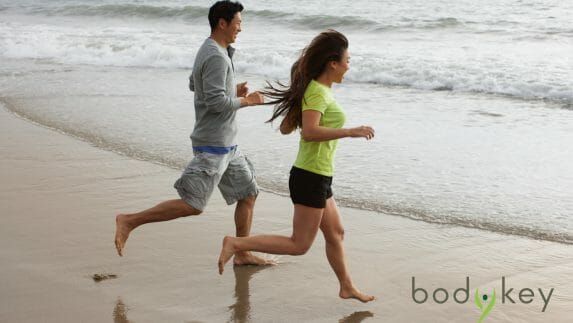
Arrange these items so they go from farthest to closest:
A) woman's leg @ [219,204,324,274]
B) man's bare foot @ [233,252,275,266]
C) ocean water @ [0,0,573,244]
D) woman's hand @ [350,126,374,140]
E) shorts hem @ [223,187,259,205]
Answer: ocean water @ [0,0,573,244] < man's bare foot @ [233,252,275,266] < shorts hem @ [223,187,259,205] < woman's leg @ [219,204,324,274] < woman's hand @ [350,126,374,140]

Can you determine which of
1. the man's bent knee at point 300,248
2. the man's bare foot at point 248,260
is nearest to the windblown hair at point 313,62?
the man's bent knee at point 300,248

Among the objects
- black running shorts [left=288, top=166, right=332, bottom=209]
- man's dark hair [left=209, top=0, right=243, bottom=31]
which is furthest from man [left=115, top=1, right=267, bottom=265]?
black running shorts [left=288, top=166, right=332, bottom=209]

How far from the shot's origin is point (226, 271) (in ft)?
16.2

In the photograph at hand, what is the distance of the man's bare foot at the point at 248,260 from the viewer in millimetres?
4996

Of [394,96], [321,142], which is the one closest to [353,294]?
[321,142]

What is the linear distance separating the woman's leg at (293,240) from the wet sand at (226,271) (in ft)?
1.12

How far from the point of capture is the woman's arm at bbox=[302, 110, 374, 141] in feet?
12.5

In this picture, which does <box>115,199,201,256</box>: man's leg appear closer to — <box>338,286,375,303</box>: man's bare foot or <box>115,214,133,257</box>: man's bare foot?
<box>115,214,133,257</box>: man's bare foot

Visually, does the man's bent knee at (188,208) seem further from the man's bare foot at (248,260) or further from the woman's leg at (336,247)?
the woman's leg at (336,247)

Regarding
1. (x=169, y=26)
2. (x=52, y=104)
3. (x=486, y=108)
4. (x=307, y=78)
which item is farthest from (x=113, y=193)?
(x=169, y=26)

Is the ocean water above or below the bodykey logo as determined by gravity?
above

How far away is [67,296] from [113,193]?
228 centimetres

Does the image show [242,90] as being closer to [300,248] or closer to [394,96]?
[300,248]

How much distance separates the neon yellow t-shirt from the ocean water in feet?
7.35
